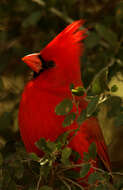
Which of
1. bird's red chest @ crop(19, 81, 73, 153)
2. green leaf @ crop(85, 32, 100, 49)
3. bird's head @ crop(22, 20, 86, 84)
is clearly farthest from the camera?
green leaf @ crop(85, 32, 100, 49)

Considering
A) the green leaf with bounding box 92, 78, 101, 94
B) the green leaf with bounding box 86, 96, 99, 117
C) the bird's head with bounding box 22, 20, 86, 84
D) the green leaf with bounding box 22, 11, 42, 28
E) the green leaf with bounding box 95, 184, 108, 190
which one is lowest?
the green leaf with bounding box 95, 184, 108, 190

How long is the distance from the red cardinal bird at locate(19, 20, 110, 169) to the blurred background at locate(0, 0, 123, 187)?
164 millimetres

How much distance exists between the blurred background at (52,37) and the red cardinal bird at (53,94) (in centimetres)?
16

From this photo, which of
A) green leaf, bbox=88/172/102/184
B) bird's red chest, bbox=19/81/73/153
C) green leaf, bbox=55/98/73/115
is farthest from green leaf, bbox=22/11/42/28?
green leaf, bbox=88/172/102/184

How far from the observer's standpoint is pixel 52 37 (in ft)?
8.05

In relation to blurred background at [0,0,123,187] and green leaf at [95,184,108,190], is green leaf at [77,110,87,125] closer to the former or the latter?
green leaf at [95,184,108,190]

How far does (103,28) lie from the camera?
2381 millimetres

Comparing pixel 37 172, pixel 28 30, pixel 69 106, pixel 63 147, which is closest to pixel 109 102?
pixel 69 106

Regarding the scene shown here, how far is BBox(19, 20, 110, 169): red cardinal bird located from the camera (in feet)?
6.71

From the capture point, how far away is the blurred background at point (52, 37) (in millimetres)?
2389

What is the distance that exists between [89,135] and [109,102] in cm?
56

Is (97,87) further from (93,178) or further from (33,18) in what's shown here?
(33,18)

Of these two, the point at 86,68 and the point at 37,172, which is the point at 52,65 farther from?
the point at 37,172

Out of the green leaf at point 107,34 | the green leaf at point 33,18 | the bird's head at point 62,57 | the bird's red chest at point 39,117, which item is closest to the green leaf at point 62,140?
the bird's red chest at point 39,117
